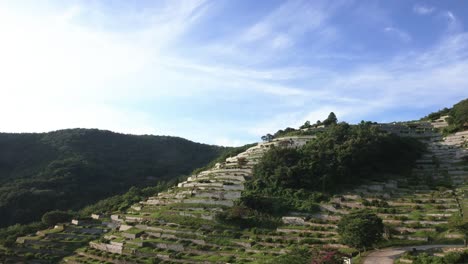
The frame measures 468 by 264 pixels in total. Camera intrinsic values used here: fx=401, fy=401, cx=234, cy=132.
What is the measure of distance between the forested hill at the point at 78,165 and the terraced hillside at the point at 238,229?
30824 millimetres

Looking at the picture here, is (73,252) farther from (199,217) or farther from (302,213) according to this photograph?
(302,213)

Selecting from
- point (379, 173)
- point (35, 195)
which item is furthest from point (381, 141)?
point (35, 195)

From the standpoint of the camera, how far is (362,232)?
106 ft

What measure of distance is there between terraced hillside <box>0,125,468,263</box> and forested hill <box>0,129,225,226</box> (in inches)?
1214

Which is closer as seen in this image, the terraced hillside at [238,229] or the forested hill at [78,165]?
the terraced hillside at [238,229]

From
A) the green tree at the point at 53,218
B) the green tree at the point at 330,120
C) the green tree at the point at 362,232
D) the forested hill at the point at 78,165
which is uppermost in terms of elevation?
Answer: the green tree at the point at 330,120

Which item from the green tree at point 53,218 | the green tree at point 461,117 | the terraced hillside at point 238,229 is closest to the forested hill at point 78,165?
the green tree at point 53,218

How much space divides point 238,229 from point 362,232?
17.0 meters

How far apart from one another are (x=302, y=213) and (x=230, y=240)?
9137 millimetres

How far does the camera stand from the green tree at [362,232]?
32.3 meters

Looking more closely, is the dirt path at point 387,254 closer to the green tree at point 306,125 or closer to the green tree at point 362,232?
the green tree at point 362,232

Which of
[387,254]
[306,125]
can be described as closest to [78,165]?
[306,125]

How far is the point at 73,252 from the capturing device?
53.2 meters

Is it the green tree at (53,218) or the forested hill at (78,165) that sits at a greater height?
the forested hill at (78,165)
